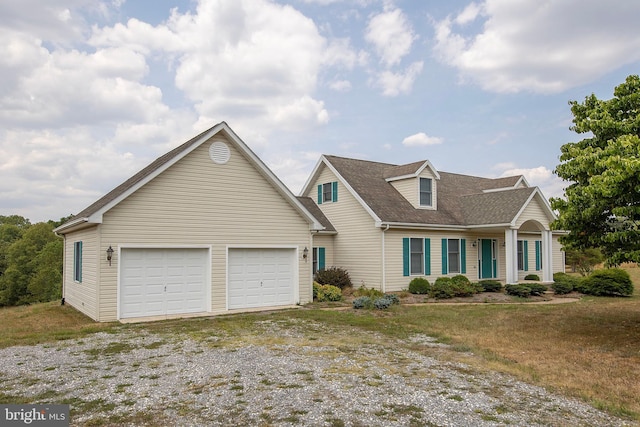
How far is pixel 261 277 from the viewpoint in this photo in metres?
16.1

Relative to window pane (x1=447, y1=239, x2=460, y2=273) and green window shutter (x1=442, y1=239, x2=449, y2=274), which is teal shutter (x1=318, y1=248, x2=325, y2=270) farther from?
window pane (x1=447, y1=239, x2=460, y2=273)

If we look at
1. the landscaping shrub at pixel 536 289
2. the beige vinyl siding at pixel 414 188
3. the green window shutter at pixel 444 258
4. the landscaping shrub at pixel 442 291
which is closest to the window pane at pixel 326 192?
the beige vinyl siding at pixel 414 188

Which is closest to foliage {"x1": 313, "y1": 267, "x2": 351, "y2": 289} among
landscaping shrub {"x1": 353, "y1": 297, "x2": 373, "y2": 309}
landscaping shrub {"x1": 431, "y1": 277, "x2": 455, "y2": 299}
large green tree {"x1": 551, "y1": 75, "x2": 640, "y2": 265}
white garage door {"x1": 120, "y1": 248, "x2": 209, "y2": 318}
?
landscaping shrub {"x1": 431, "y1": 277, "x2": 455, "y2": 299}

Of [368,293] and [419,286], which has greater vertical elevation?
[419,286]

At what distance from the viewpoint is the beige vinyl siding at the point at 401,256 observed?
66.8 ft

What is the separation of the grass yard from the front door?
6.48 metres

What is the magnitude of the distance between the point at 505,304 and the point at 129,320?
13317 mm

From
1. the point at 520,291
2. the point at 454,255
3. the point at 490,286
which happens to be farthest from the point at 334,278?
the point at 520,291

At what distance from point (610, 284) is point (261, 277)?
50.5 feet

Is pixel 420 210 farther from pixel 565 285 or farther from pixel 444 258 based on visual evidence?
pixel 565 285

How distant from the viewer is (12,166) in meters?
25.4

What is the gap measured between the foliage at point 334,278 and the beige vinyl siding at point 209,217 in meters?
3.52

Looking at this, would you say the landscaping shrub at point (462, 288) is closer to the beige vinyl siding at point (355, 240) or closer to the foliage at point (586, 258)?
the beige vinyl siding at point (355, 240)

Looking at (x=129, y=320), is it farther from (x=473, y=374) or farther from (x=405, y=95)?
(x=405, y=95)
